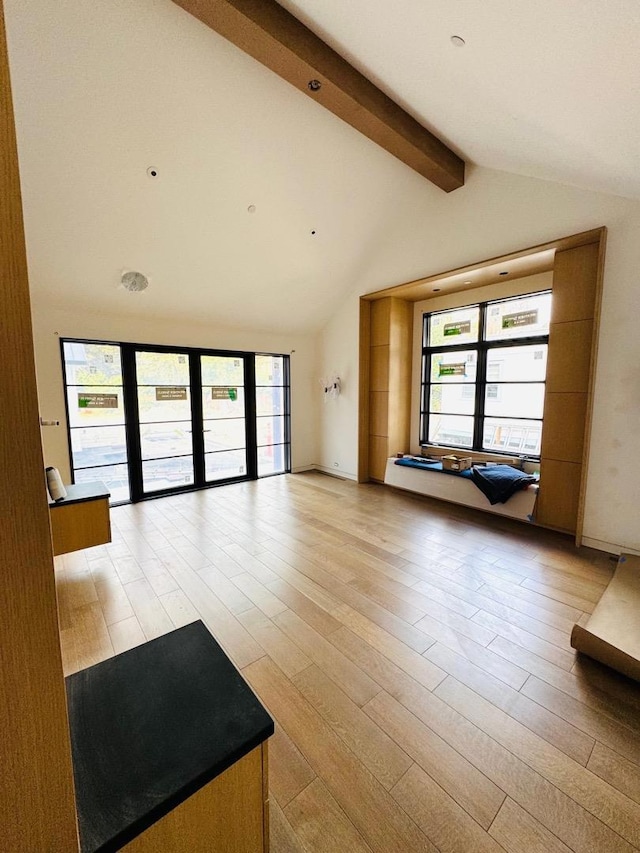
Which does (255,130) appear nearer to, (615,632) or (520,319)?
(520,319)

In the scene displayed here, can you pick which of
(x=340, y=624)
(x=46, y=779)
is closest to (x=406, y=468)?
(x=340, y=624)

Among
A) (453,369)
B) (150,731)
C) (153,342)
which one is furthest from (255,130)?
(150,731)

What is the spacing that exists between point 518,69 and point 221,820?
3.25m

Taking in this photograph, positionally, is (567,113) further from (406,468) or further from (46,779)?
(406,468)

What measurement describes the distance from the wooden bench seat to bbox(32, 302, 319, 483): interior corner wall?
4.48 m

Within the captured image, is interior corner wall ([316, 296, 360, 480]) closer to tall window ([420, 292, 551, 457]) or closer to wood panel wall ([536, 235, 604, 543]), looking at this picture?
tall window ([420, 292, 551, 457])

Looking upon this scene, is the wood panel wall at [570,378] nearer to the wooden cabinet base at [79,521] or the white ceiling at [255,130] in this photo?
the white ceiling at [255,130]

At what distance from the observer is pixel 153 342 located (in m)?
4.78

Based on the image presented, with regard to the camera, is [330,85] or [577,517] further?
[577,517]

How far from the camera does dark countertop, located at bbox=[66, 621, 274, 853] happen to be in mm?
733

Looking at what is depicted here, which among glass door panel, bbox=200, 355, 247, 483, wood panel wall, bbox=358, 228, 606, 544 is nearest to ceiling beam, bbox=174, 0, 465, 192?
wood panel wall, bbox=358, 228, 606, 544

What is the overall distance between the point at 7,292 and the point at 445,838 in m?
2.00

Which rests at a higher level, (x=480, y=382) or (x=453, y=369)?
(x=453, y=369)

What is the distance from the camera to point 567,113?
1.99 meters
